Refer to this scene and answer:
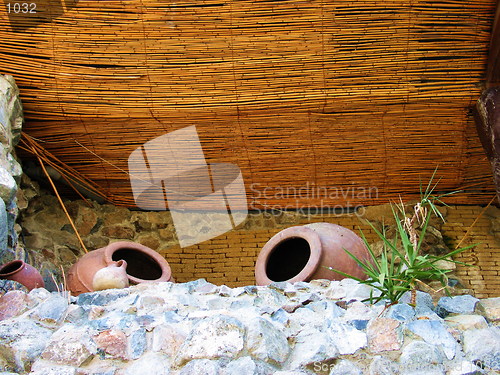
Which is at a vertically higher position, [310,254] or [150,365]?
[150,365]

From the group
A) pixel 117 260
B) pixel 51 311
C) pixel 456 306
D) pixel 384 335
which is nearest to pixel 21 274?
pixel 51 311

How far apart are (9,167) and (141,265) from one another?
99 centimetres

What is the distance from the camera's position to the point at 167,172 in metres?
4.60

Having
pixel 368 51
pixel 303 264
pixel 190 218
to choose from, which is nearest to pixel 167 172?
pixel 190 218

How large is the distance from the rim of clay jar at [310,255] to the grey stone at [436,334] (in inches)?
38.4

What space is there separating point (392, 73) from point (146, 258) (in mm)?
1848

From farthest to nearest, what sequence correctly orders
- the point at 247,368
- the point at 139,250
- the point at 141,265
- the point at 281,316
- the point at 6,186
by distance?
the point at 141,265
the point at 139,250
the point at 6,186
the point at 281,316
the point at 247,368

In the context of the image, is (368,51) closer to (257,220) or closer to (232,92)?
(232,92)

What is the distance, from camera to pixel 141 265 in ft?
13.6

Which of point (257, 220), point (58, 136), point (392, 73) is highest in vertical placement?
point (392, 73)

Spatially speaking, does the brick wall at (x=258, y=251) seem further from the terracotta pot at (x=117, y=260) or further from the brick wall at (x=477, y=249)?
the terracotta pot at (x=117, y=260)

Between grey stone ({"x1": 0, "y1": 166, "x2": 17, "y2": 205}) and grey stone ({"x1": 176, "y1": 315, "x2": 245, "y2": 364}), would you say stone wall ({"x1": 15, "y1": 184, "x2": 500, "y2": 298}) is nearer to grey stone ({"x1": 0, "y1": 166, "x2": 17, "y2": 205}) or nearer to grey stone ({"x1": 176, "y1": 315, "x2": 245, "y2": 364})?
grey stone ({"x1": 0, "y1": 166, "x2": 17, "y2": 205})

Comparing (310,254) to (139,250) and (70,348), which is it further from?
(70,348)

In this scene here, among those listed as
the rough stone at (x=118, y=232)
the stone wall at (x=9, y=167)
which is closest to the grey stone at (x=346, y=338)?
the stone wall at (x=9, y=167)
